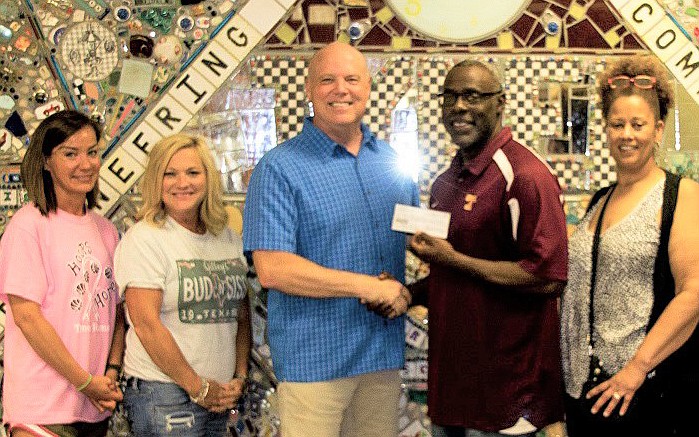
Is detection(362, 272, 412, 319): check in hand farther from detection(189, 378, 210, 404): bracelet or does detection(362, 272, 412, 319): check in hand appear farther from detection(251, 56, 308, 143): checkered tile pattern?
detection(251, 56, 308, 143): checkered tile pattern

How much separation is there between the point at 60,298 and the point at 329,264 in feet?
3.21

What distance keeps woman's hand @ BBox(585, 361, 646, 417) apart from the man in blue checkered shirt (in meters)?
0.66

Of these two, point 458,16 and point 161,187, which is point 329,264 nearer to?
point 161,187

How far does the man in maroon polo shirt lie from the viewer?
243 centimetres

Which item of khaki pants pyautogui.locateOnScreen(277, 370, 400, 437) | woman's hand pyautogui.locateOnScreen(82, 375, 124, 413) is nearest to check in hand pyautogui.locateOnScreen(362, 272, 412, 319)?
khaki pants pyautogui.locateOnScreen(277, 370, 400, 437)

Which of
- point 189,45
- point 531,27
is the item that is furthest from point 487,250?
point 189,45

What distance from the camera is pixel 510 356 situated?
97.2 inches

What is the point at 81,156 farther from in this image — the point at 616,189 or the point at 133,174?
the point at 616,189

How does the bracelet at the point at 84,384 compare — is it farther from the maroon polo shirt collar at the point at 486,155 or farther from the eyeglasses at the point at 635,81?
the eyeglasses at the point at 635,81

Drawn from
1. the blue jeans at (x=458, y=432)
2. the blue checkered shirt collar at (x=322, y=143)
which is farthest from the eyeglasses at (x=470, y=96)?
the blue jeans at (x=458, y=432)

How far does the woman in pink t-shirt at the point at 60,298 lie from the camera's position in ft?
9.39

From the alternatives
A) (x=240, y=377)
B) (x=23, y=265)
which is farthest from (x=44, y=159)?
(x=240, y=377)

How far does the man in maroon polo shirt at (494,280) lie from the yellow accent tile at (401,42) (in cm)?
108

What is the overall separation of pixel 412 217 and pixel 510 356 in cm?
51
